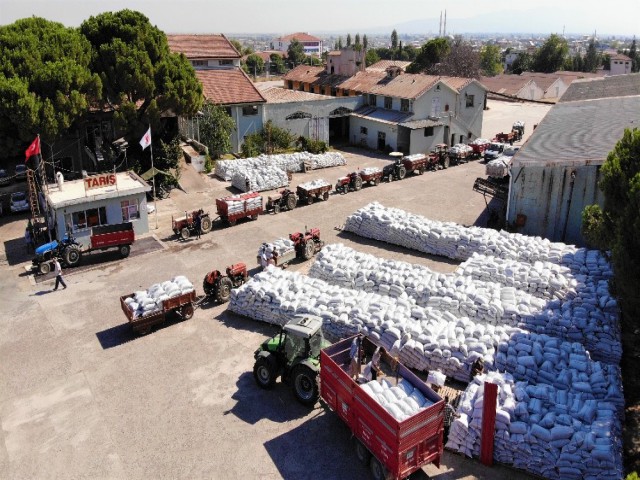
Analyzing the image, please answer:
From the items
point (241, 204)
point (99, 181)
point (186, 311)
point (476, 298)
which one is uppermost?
point (99, 181)

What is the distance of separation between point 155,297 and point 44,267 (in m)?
7.64

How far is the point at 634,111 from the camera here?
1249 inches

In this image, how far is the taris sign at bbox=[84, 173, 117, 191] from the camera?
2616cm

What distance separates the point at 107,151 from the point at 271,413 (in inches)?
946

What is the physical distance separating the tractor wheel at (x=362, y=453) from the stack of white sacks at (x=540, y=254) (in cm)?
703

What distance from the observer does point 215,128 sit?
39.2 metres

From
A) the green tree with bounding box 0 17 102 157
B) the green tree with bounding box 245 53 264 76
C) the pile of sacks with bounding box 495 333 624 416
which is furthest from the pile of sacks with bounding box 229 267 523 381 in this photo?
the green tree with bounding box 245 53 264 76

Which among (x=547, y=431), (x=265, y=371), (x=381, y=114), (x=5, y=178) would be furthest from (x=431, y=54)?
(x=547, y=431)

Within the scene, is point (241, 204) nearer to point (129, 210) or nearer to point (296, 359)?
point (129, 210)

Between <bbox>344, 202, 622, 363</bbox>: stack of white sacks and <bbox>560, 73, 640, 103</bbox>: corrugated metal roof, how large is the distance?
23610mm

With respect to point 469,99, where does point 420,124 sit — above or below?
below

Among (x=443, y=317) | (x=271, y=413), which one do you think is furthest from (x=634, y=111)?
(x=271, y=413)

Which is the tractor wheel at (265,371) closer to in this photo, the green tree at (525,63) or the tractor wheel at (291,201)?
the tractor wheel at (291,201)

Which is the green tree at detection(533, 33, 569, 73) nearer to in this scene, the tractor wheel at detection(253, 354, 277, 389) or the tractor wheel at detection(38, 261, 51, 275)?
the tractor wheel at detection(38, 261, 51, 275)
